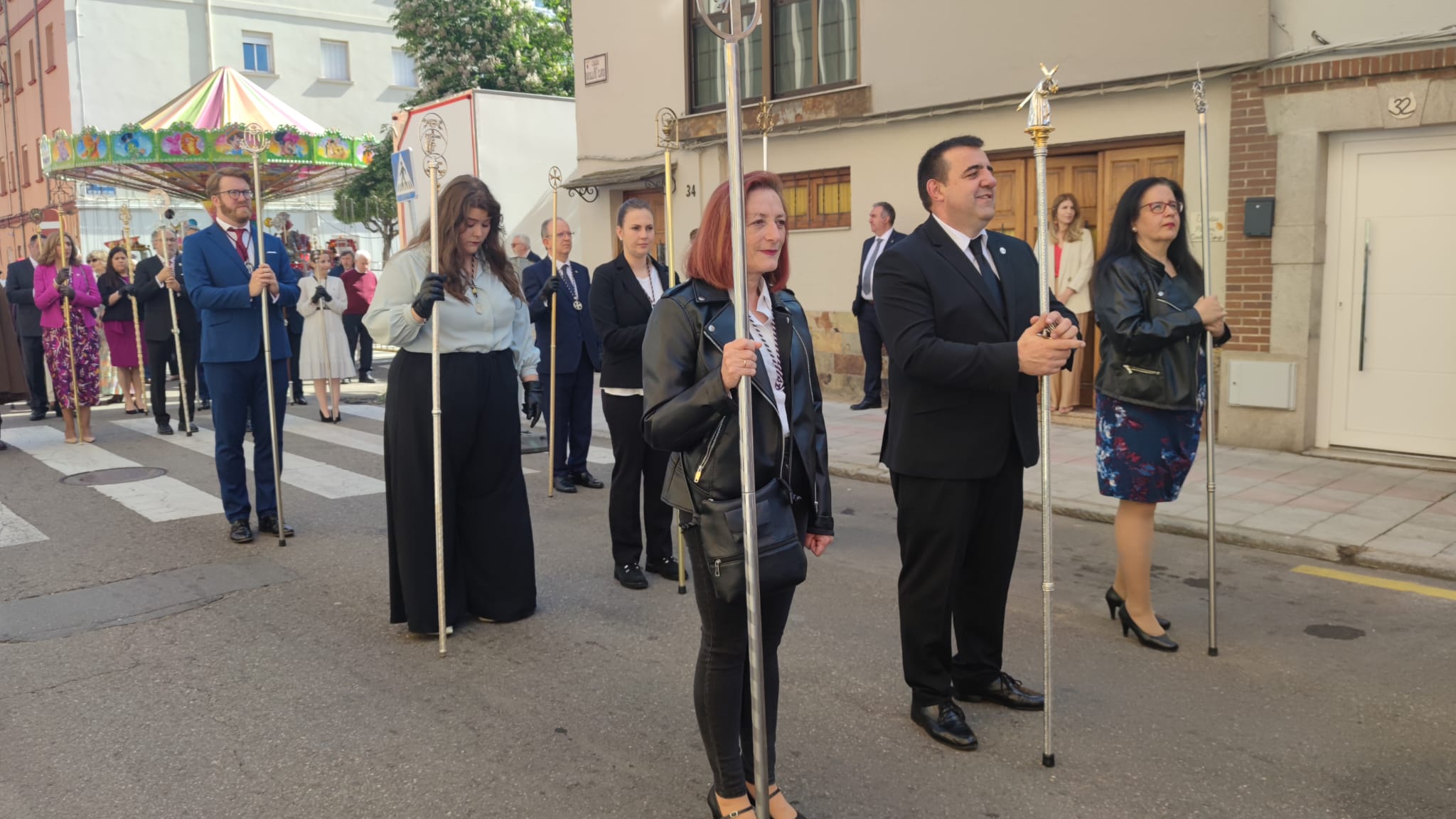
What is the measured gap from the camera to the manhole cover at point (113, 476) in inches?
366

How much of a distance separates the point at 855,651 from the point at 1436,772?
2142 millimetres

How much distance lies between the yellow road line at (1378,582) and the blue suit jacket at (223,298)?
6073 millimetres

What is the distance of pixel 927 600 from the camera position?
4.07 metres

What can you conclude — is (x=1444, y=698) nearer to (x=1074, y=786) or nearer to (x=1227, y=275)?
(x=1074, y=786)

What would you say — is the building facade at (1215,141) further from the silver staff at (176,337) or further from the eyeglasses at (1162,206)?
the silver staff at (176,337)

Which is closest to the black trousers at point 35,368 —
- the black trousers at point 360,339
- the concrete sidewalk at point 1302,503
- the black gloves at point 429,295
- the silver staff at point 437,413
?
the black trousers at point 360,339

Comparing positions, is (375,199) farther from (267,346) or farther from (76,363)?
(267,346)

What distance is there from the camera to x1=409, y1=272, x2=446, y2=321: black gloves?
196 inches

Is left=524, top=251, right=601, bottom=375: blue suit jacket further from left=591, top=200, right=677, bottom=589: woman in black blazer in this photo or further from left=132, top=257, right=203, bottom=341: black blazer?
left=132, top=257, right=203, bottom=341: black blazer

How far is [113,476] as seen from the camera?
9.55 meters

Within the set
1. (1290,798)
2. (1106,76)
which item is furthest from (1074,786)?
(1106,76)

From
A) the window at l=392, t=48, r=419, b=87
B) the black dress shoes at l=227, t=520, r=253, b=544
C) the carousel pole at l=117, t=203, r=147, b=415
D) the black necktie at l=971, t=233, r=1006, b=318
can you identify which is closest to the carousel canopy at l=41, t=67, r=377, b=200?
the carousel pole at l=117, t=203, r=147, b=415

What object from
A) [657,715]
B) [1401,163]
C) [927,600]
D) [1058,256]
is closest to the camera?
[927,600]

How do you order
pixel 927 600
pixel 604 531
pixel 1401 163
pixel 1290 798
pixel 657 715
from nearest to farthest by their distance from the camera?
pixel 1290 798 → pixel 927 600 → pixel 657 715 → pixel 604 531 → pixel 1401 163
